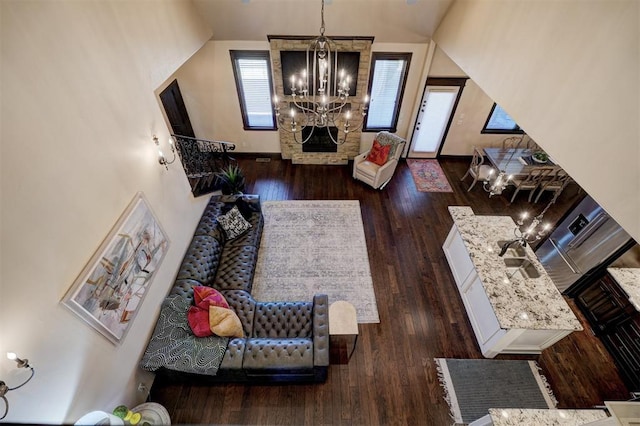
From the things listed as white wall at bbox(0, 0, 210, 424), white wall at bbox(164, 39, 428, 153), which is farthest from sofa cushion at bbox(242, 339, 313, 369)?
white wall at bbox(164, 39, 428, 153)

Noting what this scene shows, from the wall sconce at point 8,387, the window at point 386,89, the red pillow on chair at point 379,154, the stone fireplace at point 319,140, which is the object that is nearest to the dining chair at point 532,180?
the red pillow on chair at point 379,154

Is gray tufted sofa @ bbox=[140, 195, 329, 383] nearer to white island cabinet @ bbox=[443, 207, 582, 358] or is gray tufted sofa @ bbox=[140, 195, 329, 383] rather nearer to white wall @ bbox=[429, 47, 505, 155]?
white island cabinet @ bbox=[443, 207, 582, 358]

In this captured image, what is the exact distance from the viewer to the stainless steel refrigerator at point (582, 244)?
403cm

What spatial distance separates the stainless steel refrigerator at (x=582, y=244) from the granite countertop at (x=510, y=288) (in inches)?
36.3

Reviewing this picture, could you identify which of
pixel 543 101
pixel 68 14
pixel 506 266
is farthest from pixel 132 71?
pixel 506 266

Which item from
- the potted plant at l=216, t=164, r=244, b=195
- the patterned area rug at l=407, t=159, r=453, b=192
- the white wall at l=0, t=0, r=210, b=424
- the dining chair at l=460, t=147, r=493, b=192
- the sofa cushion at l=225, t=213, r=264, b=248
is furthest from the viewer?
the patterned area rug at l=407, t=159, r=453, b=192

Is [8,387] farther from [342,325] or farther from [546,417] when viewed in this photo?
[546,417]

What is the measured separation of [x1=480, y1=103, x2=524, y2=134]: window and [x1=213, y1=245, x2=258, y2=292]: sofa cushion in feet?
21.9

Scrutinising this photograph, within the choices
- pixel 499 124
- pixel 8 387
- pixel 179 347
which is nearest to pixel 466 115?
pixel 499 124

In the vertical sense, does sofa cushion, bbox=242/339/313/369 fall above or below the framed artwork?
below

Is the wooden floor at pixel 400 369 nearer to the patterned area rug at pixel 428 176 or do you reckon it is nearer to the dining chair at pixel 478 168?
the patterned area rug at pixel 428 176

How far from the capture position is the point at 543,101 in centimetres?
301

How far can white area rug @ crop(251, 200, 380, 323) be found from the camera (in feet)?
16.4

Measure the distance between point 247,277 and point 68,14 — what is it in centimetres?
378
